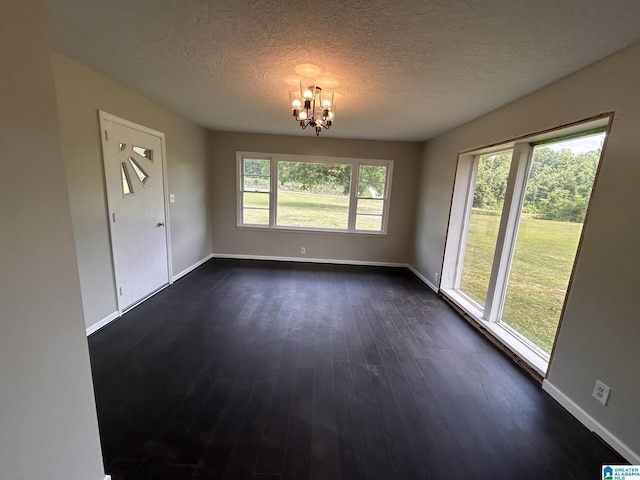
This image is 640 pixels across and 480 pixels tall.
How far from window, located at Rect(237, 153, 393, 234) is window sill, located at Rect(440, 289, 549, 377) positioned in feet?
7.31

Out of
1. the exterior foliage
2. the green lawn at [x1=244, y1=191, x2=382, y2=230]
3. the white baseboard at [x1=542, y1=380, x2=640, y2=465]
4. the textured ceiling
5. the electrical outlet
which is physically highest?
the textured ceiling

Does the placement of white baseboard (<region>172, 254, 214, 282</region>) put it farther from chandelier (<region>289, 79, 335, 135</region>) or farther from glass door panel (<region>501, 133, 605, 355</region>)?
glass door panel (<region>501, 133, 605, 355</region>)

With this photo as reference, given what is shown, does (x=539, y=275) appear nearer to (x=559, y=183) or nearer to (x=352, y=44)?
(x=559, y=183)

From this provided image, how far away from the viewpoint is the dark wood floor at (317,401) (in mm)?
1459

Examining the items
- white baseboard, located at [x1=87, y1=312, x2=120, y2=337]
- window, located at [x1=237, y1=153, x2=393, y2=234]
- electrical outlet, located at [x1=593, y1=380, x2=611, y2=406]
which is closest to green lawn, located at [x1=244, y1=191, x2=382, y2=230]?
window, located at [x1=237, y1=153, x2=393, y2=234]

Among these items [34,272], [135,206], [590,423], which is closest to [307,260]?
[135,206]

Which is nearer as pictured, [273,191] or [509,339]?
[509,339]

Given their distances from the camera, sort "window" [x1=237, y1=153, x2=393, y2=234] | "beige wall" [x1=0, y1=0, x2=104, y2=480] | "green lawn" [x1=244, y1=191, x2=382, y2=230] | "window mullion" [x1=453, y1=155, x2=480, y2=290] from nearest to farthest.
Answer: "beige wall" [x1=0, y1=0, x2=104, y2=480] → "window mullion" [x1=453, y1=155, x2=480, y2=290] → "window" [x1=237, y1=153, x2=393, y2=234] → "green lawn" [x1=244, y1=191, x2=382, y2=230]

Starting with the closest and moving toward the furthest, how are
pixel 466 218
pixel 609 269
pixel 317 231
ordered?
pixel 609 269 → pixel 466 218 → pixel 317 231

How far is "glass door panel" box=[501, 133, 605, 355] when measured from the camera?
2.11 metres

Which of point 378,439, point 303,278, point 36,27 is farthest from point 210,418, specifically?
point 303,278

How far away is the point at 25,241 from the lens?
34.9 inches

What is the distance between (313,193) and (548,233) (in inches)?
145

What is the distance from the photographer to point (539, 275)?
245 cm
